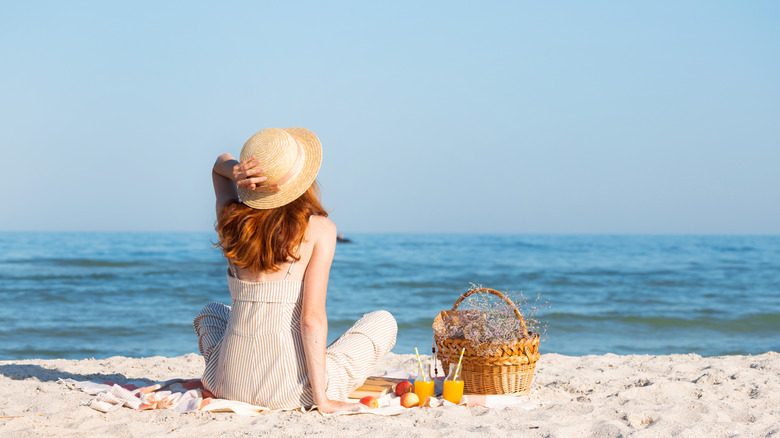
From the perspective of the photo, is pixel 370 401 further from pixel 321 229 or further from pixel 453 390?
pixel 321 229

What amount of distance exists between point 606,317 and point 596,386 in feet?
21.7

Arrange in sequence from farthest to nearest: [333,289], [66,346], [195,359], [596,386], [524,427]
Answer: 1. [333,289]
2. [66,346]
3. [195,359]
4. [596,386]
5. [524,427]

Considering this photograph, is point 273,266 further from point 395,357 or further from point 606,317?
point 606,317

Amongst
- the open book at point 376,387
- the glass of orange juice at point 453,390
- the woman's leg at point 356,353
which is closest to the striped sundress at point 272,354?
the woman's leg at point 356,353

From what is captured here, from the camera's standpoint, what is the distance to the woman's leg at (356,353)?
11.4ft

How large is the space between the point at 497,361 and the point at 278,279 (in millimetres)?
1436

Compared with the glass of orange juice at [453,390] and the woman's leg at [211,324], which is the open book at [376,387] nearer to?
the glass of orange juice at [453,390]

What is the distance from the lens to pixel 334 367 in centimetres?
344

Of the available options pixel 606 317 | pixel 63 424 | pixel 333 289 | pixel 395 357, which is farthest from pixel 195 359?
pixel 333 289

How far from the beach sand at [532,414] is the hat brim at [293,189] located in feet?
3.65

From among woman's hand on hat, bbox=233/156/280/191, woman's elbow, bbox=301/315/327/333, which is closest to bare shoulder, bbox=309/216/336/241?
woman's hand on hat, bbox=233/156/280/191

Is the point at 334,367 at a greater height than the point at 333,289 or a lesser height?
greater

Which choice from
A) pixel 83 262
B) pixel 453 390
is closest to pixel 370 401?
pixel 453 390

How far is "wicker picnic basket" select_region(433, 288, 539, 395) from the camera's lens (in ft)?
12.3
